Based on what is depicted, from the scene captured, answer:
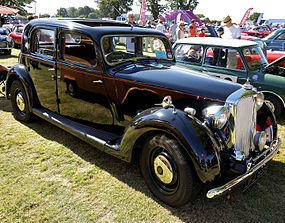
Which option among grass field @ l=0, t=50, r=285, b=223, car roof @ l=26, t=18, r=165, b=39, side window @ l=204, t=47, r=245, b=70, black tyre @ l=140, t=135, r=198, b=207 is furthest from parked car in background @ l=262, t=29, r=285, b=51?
black tyre @ l=140, t=135, r=198, b=207

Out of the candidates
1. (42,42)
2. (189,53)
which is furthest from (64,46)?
(189,53)

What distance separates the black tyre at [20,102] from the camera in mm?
4164

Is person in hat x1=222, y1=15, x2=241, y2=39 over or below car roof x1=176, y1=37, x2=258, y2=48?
over

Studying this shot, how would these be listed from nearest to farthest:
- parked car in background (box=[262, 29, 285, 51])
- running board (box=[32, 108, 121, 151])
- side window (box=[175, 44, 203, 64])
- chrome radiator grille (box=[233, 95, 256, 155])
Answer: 1. chrome radiator grille (box=[233, 95, 256, 155])
2. running board (box=[32, 108, 121, 151])
3. side window (box=[175, 44, 203, 64])
4. parked car in background (box=[262, 29, 285, 51])

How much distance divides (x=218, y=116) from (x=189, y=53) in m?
3.82

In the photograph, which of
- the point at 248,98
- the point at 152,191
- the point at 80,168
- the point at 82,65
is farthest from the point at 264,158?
the point at 82,65

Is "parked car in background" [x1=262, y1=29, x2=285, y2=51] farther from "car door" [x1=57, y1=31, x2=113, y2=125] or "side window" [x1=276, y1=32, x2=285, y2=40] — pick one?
"car door" [x1=57, y1=31, x2=113, y2=125]

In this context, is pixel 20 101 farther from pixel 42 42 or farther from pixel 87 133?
pixel 87 133

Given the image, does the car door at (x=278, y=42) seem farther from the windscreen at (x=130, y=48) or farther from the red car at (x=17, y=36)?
the red car at (x=17, y=36)

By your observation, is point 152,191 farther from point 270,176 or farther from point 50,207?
point 270,176

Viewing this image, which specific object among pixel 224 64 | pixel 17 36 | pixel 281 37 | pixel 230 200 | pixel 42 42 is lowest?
pixel 230 200

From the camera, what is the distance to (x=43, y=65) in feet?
12.1

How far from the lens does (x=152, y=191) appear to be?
255cm

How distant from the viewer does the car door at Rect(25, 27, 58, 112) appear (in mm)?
3592
